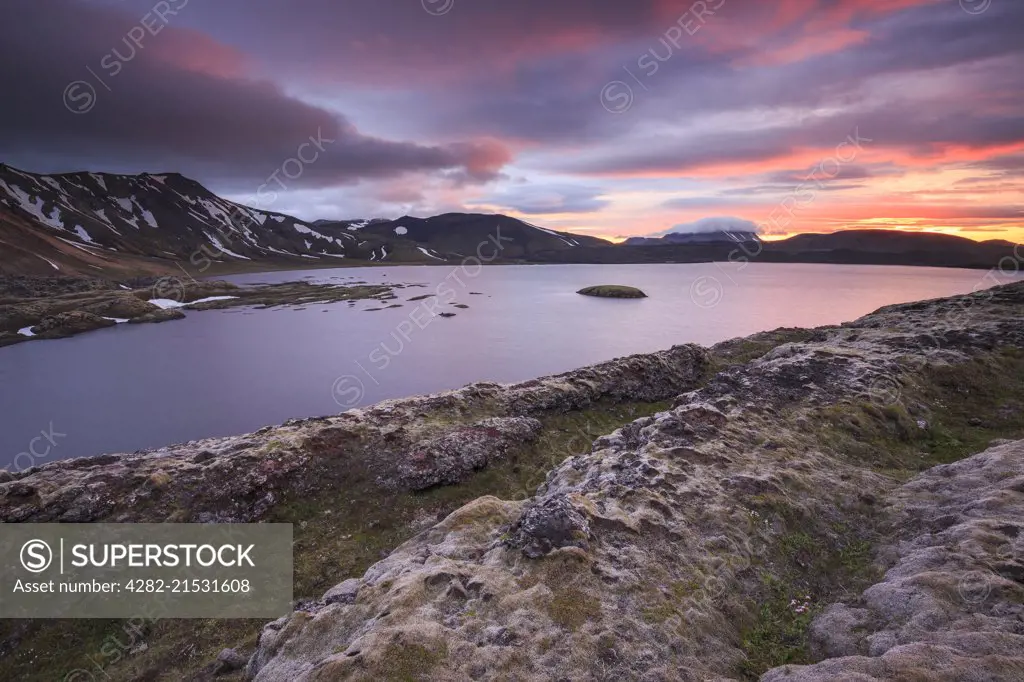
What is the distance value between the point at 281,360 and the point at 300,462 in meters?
55.9

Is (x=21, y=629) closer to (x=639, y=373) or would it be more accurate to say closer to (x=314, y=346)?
(x=639, y=373)

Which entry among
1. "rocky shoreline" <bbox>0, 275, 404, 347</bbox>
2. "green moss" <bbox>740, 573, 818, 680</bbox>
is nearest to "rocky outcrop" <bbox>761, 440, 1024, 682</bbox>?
"green moss" <bbox>740, 573, 818, 680</bbox>

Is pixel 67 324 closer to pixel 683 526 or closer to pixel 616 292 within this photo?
pixel 683 526

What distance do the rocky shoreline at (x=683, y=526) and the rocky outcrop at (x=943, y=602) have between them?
0.05 meters

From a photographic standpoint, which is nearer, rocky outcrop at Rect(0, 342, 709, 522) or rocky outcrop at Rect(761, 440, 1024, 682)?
rocky outcrop at Rect(761, 440, 1024, 682)

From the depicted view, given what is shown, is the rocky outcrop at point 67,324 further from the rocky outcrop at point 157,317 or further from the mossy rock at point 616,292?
the mossy rock at point 616,292

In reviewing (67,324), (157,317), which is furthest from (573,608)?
(157,317)

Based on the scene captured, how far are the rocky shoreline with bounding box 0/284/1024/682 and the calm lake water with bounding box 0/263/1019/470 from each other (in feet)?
87.7

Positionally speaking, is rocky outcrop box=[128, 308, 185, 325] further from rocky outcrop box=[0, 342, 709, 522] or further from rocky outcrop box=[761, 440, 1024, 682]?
rocky outcrop box=[761, 440, 1024, 682]

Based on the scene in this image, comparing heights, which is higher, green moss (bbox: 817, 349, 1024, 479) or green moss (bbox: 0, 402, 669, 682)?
green moss (bbox: 817, 349, 1024, 479)

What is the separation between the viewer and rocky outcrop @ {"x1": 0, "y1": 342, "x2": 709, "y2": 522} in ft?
69.3

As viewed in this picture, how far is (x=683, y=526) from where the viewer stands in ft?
46.1

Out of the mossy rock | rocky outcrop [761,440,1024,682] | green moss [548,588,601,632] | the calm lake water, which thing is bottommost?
the calm lake water

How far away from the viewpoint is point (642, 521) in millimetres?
14055
